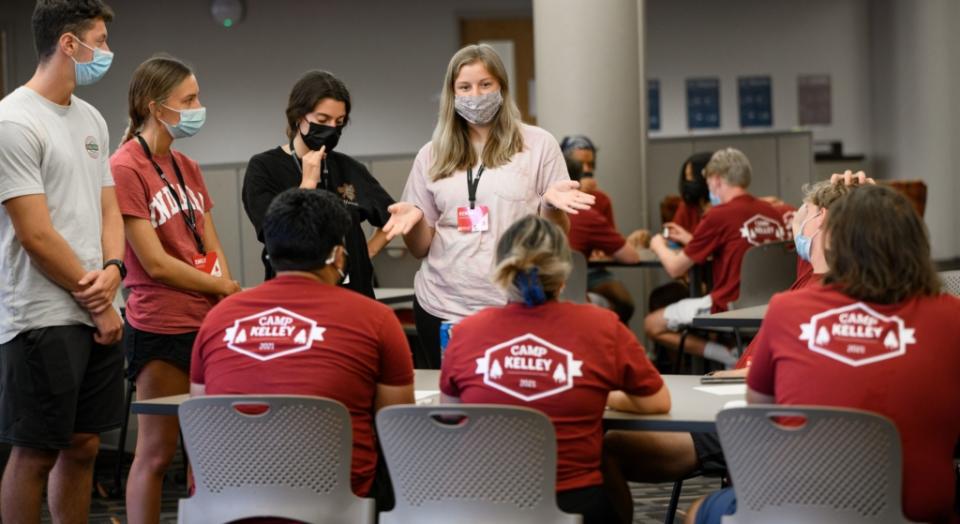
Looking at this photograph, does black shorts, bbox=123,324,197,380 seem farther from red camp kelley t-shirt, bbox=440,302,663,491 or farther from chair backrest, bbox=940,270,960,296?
chair backrest, bbox=940,270,960,296

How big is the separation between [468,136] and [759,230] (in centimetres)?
251

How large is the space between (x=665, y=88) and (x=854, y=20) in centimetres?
202

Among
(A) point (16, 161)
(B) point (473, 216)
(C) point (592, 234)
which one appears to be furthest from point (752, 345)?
(C) point (592, 234)

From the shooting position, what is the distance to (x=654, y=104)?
11.7 m

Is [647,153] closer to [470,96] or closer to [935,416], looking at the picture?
[470,96]

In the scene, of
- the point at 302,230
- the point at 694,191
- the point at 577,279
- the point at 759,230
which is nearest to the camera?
the point at 302,230

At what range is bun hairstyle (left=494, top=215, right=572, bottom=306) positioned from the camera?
2.40 m

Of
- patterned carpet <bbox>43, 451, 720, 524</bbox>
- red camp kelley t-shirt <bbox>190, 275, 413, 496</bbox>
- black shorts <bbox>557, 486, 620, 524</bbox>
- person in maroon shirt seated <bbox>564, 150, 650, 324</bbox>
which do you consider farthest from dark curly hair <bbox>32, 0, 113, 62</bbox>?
person in maroon shirt seated <bbox>564, 150, 650, 324</bbox>

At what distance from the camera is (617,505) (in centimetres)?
261

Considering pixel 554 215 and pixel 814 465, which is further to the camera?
pixel 554 215

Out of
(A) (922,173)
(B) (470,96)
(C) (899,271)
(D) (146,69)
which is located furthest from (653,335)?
(A) (922,173)

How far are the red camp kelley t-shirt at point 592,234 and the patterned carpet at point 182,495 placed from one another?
5.43 feet

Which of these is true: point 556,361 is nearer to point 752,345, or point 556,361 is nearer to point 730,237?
A: point 752,345

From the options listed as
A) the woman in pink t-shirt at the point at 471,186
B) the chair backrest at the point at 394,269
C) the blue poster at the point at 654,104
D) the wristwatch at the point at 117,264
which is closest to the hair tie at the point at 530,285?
the woman in pink t-shirt at the point at 471,186
